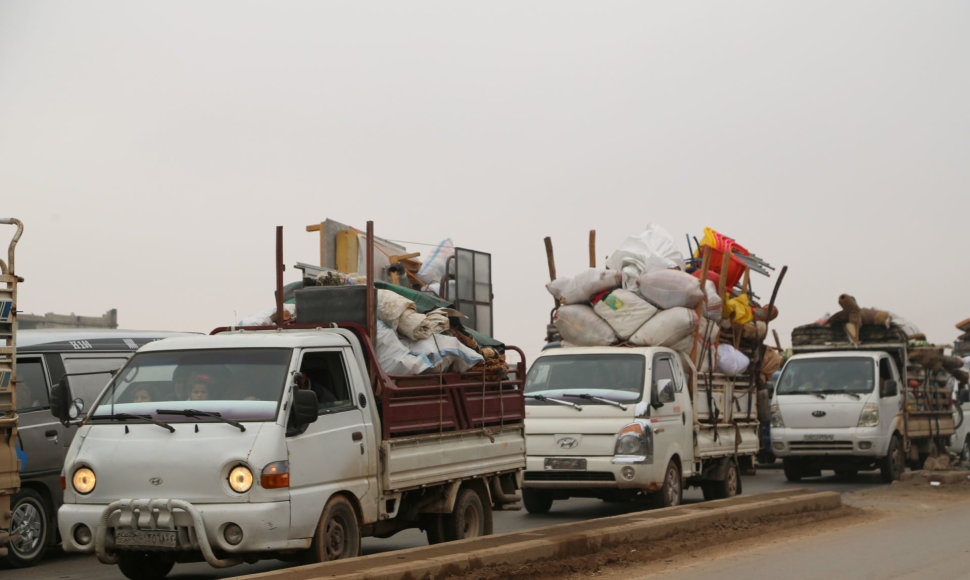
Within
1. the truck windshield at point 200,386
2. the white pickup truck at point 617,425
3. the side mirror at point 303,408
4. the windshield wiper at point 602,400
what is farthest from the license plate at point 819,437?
the side mirror at point 303,408

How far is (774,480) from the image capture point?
73.8 feet

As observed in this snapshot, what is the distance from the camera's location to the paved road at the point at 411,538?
34.2 feet

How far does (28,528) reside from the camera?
11281 millimetres

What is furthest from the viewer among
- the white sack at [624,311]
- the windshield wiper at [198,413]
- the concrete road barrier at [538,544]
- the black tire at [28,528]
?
the white sack at [624,311]

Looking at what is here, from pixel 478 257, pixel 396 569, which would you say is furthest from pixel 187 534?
pixel 478 257

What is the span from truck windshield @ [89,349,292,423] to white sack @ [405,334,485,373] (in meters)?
1.76

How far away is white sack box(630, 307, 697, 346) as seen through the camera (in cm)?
1555

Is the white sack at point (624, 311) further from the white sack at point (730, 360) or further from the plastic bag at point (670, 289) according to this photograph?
the white sack at point (730, 360)

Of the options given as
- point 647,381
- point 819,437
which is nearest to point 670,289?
point 647,381

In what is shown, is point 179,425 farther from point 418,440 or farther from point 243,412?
point 418,440

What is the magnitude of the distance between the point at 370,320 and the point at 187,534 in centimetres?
262

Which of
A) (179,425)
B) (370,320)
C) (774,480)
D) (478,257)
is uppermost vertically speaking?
(478,257)

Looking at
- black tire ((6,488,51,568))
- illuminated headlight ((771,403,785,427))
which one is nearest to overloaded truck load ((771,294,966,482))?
illuminated headlight ((771,403,785,427))

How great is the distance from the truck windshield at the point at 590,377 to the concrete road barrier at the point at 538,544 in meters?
1.91
